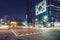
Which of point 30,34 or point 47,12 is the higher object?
point 47,12

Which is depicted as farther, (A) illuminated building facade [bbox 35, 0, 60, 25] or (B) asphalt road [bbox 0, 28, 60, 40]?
(A) illuminated building facade [bbox 35, 0, 60, 25]

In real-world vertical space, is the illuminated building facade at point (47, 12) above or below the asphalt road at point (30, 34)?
above

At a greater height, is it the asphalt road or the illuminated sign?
the illuminated sign

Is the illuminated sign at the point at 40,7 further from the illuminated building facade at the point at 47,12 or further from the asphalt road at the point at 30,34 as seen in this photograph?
the asphalt road at the point at 30,34

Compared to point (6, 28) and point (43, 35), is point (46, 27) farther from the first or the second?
point (6, 28)

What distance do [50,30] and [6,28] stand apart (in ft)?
2.48

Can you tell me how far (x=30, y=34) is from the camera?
2.94 meters

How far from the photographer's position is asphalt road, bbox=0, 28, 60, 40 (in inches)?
111

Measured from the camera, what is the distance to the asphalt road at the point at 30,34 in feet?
9.28

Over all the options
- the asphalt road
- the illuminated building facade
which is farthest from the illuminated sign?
the asphalt road

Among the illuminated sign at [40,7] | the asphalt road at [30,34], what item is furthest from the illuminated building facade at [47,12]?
the asphalt road at [30,34]

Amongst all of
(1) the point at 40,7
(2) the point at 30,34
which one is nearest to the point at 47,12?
(1) the point at 40,7

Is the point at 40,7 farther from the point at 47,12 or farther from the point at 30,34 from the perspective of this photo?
the point at 30,34

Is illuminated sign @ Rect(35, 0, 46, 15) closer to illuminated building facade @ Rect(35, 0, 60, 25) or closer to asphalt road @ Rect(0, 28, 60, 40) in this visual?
illuminated building facade @ Rect(35, 0, 60, 25)
